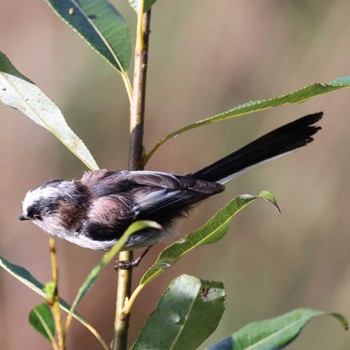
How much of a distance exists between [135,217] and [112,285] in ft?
7.31

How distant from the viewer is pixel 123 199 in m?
2.42

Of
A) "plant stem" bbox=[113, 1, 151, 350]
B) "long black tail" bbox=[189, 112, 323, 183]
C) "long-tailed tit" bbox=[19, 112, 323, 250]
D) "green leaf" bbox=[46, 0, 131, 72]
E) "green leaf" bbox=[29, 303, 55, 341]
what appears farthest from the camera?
"long-tailed tit" bbox=[19, 112, 323, 250]

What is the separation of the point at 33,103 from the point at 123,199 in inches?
29.9

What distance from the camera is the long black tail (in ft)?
7.13

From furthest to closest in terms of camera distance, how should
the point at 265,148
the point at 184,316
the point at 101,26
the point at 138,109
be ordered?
the point at 265,148, the point at 101,26, the point at 138,109, the point at 184,316

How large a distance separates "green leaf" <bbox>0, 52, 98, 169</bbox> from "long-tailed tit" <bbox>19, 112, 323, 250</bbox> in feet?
2.12

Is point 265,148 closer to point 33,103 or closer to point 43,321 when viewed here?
point 33,103

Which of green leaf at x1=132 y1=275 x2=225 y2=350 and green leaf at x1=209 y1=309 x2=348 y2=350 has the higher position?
green leaf at x1=132 y1=275 x2=225 y2=350

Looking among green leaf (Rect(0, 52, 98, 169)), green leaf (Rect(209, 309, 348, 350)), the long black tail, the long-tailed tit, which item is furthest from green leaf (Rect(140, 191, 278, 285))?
the long-tailed tit

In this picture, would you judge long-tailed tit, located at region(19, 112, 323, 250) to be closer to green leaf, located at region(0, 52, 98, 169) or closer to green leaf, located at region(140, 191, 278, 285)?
green leaf, located at region(0, 52, 98, 169)

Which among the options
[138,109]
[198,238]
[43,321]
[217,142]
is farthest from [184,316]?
[217,142]

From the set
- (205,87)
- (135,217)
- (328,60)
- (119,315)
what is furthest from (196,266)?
(119,315)

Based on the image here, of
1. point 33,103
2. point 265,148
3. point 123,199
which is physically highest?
Result: point 33,103

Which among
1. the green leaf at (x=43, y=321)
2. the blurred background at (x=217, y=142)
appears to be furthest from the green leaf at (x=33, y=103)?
the blurred background at (x=217, y=142)
